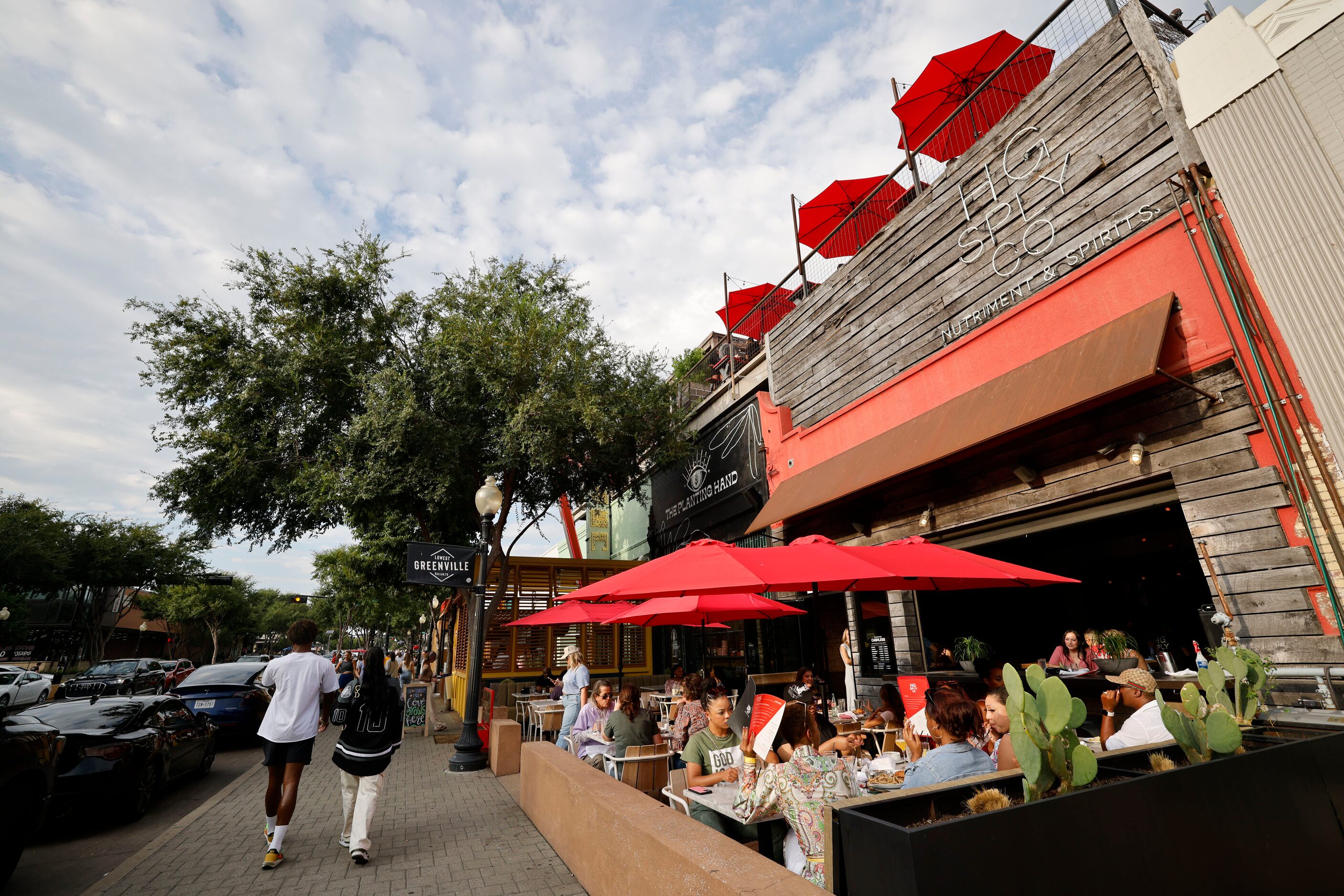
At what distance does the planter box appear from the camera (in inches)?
72.5

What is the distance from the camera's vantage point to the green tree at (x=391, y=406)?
1388cm

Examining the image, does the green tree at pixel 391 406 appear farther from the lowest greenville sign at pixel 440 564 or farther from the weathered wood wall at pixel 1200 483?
the weathered wood wall at pixel 1200 483

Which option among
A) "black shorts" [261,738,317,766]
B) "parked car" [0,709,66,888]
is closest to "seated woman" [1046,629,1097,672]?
"black shorts" [261,738,317,766]

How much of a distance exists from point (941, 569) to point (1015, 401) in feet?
9.54

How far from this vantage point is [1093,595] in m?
11.4

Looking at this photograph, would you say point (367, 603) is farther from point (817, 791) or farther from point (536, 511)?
point (817, 791)

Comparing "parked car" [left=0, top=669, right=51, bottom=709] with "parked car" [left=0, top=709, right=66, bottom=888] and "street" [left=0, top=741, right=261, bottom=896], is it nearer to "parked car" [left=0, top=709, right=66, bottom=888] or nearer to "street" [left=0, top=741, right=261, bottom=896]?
"street" [left=0, top=741, right=261, bottom=896]

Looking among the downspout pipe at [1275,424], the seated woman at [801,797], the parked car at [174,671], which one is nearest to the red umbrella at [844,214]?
the downspout pipe at [1275,424]

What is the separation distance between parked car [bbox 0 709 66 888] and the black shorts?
1.38 meters

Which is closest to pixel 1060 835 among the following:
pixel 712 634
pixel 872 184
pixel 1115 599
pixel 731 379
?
pixel 1115 599

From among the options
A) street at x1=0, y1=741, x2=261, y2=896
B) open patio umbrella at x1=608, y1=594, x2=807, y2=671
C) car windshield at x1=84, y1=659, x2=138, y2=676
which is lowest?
street at x1=0, y1=741, x2=261, y2=896

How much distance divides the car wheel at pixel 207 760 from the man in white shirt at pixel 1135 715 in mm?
10709

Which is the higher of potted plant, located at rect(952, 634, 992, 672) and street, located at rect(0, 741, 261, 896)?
potted plant, located at rect(952, 634, 992, 672)

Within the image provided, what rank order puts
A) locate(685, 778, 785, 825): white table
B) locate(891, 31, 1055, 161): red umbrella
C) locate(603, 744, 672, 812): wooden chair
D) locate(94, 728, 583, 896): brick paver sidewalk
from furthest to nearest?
locate(891, 31, 1055, 161): red umbrella → locate(603, 744, 672, 812): wooden chair → locate(94, 728, 583, 896): brick paver sidewalk → locate(685, 778, 785, 825): white table
